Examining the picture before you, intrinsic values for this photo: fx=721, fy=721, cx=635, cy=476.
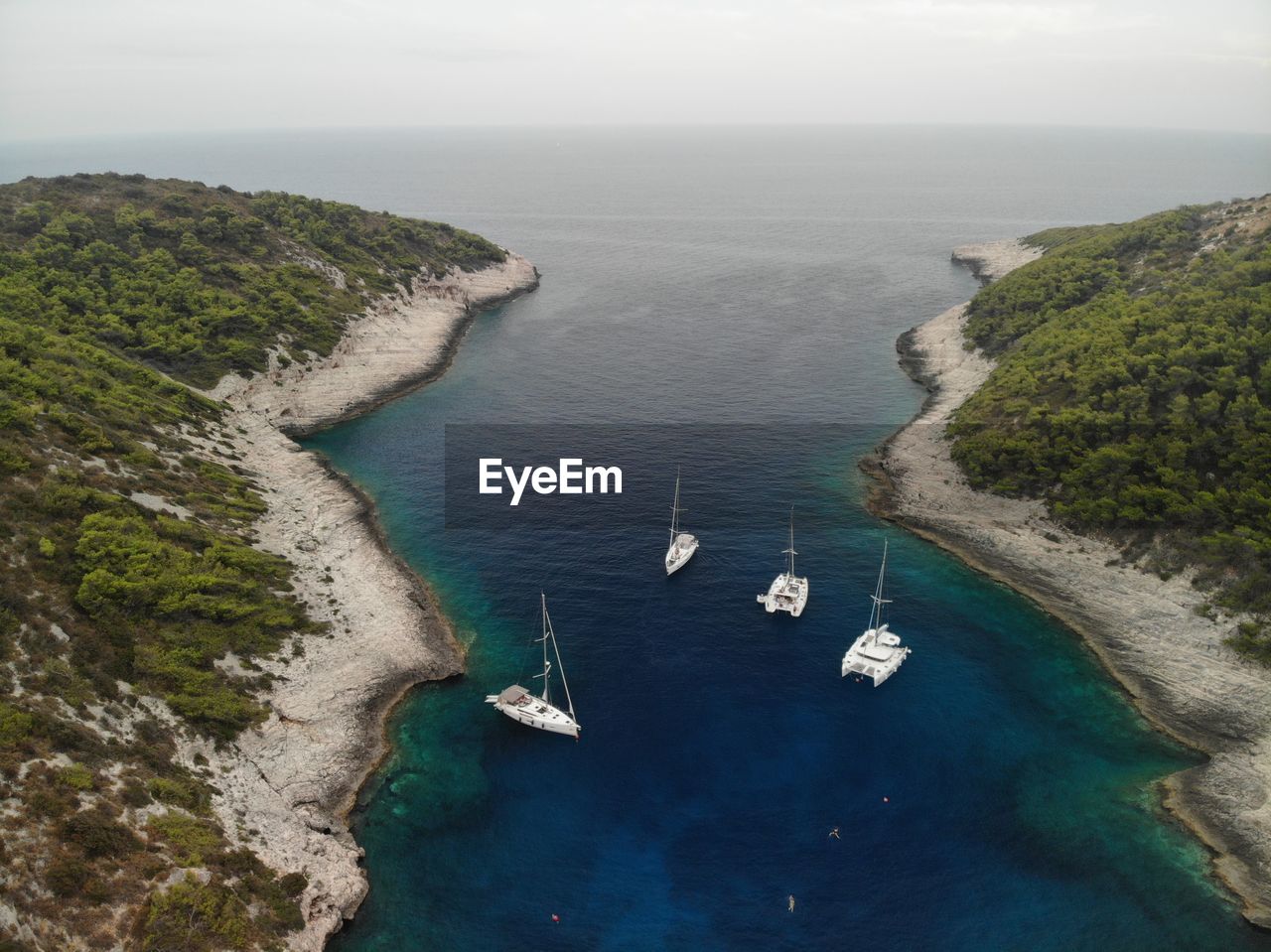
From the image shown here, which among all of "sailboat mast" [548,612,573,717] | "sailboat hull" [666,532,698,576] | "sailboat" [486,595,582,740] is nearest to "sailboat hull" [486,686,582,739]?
"sailboat" [486,595,582,740]

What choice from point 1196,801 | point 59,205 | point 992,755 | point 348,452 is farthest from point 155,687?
point 59,205

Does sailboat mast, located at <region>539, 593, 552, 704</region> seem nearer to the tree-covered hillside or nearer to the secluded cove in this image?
the secluded cove

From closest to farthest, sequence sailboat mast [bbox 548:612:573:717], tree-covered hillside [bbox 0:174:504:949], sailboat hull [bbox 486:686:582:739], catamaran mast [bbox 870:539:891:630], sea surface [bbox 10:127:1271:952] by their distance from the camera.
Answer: tree-covered hillside [bbox 0:174:504:949] < sea surface [bbox 10:127:1271:952] < sailboat hull [bbox 486:686:582:739] < sailboat mast [bbox 548:612:573:717] < catamaran mast [bbox 870:539:891:630]

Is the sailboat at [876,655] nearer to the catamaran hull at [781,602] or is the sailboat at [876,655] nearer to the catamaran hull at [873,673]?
the catamaran hull at [873,673]

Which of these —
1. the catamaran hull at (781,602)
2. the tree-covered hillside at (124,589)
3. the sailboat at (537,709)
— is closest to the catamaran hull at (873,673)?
the catamaran hull at (781,602)

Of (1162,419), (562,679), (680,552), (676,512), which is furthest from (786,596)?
(1162,419)

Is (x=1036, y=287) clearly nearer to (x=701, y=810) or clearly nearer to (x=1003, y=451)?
(x=1003, y=451)

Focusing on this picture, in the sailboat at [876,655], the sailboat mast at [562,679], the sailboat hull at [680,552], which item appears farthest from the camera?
the sailboat hull at [680,552]
